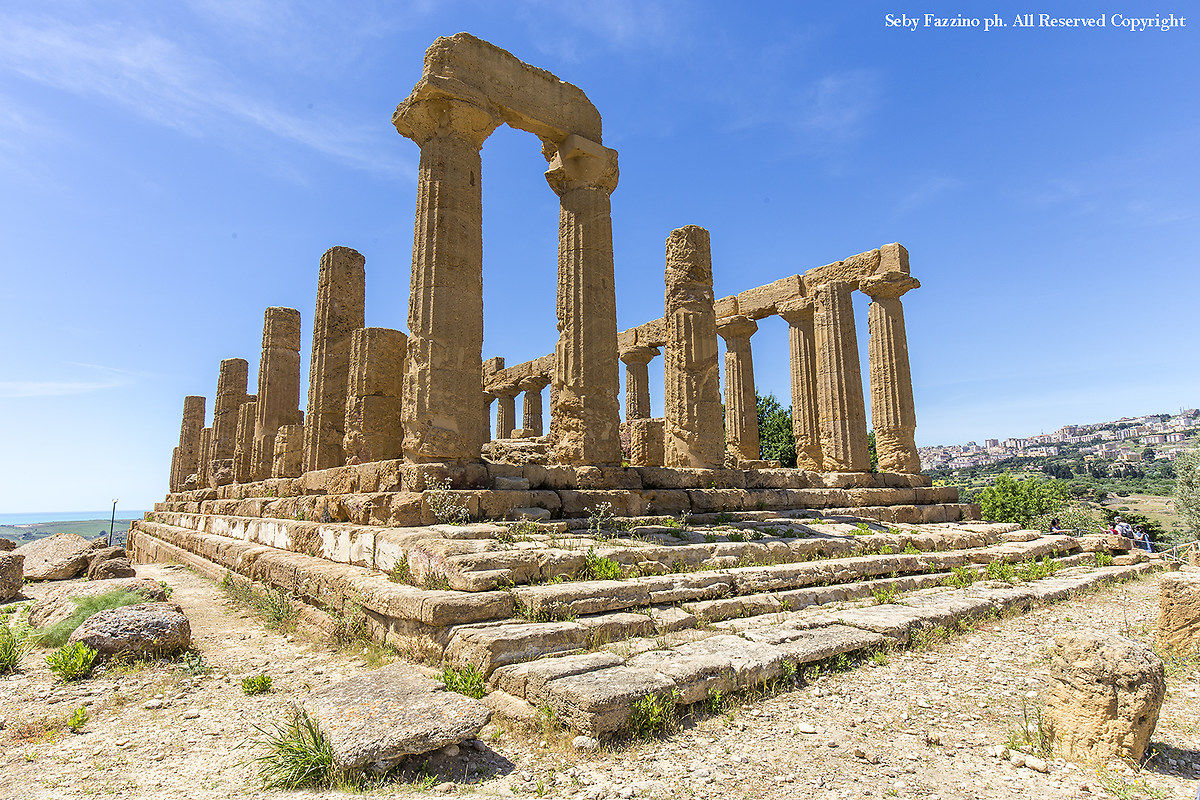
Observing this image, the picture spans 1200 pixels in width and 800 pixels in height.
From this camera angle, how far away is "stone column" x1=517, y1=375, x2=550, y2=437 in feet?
79.7

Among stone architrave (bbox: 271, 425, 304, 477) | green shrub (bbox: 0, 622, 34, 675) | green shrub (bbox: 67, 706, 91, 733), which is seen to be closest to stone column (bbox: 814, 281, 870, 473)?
stone architrave (bbox: 271, 425, 304, 477)

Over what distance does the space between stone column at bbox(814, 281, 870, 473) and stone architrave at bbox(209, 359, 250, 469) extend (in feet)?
62.8

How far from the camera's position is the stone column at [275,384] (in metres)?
17.0

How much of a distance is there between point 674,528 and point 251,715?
559 centimetres

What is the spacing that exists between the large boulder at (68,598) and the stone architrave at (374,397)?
3.47 meters

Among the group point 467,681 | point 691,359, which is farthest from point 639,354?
point 467,681

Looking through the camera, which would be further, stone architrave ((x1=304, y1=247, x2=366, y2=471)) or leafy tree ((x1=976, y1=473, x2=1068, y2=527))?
leafy tree ((x1=976, y1=473, x2=1068, y2=527))

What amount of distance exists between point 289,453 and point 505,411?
457 inches

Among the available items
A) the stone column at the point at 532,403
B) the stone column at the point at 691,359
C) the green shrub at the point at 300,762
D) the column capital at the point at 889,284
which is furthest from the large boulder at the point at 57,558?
the column capital at the point at 889,284

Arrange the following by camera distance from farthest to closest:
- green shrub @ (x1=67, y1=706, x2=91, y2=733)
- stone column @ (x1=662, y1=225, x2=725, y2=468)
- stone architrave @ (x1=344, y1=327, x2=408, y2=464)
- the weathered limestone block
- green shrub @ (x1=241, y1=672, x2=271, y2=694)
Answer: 1. the weathered limestone block
2. stone column @ (x1=662, y1=225, x2=725, y2=468)
3. stone architrave @ (x1=344, y1=327, x2=408, y2=464)
4. green shrub @ (x1=241, y1=672, x2=271, y2=694)
5. green shrub @ (x1=67, y1=706, x2=91, y2=733)

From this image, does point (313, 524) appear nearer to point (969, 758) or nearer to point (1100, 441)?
point (969, 758)

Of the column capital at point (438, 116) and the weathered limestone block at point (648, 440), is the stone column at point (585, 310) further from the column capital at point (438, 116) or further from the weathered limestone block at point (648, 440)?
the weathered limestone block at point (648, 440)

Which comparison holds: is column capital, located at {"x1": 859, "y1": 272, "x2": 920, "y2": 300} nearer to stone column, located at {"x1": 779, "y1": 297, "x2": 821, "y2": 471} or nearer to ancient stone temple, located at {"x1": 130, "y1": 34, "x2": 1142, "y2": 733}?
ancient stone temple, located at {"x1": 130, "y1": 34, "x2": 1142, "y2": 733}

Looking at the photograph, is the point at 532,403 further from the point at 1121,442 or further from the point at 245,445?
the point at 1121,442
